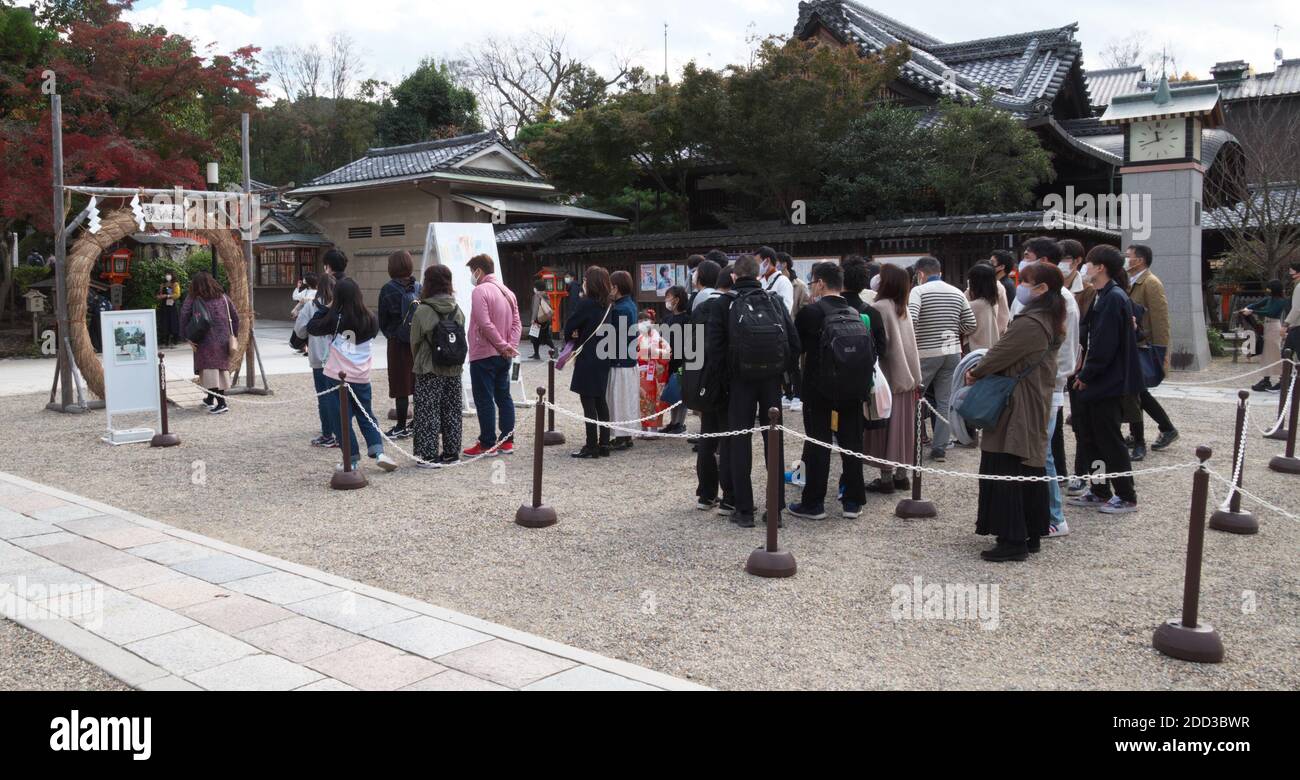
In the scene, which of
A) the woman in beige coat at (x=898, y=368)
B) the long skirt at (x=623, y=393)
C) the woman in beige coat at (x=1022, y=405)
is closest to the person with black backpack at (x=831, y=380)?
the woman in beige coat at (x=898, y=368)

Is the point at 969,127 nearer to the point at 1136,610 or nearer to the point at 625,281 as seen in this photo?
the point at 625,281

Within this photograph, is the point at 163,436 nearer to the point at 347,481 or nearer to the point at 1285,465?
the point at 347,481

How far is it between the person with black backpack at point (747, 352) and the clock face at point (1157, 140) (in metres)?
11.4

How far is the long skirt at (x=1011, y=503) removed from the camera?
5473 mm

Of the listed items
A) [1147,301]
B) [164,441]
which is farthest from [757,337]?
[164,441]

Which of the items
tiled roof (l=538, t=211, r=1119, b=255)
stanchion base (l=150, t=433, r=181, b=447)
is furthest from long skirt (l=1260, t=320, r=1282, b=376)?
stanchion base (l=150, t=433, r=181, b=447)

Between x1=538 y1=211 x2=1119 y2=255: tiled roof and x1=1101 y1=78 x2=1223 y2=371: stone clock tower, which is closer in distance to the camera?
x1=1101 y1=78 x2=1223 y2=371: stone clock tower

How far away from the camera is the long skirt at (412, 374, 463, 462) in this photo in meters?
8.07

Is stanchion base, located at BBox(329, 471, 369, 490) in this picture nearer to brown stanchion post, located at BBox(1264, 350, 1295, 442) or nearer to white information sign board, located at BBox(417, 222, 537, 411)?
white information sign board, located at BBox(417, 222, 537, 411)

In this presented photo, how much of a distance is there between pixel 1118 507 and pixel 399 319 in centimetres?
659

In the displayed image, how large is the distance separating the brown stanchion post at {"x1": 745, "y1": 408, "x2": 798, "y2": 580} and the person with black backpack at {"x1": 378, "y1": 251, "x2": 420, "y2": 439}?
15.8 feet

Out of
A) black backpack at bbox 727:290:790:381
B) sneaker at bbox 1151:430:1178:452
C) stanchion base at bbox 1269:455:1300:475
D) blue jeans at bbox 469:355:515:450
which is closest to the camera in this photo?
black backpack at bbox 727:290:790:381

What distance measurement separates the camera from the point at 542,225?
23.2m

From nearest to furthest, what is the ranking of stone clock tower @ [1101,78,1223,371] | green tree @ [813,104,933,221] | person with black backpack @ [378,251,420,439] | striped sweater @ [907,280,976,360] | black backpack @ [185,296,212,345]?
striped sweater @ [907,280,976,360]
person with black backpack @ [378,251,420,439]
black backpack @ [185,296,212,345]
stone clock tower @ [1101,78,1223,371]
green tree @ [813,104,933,221]
